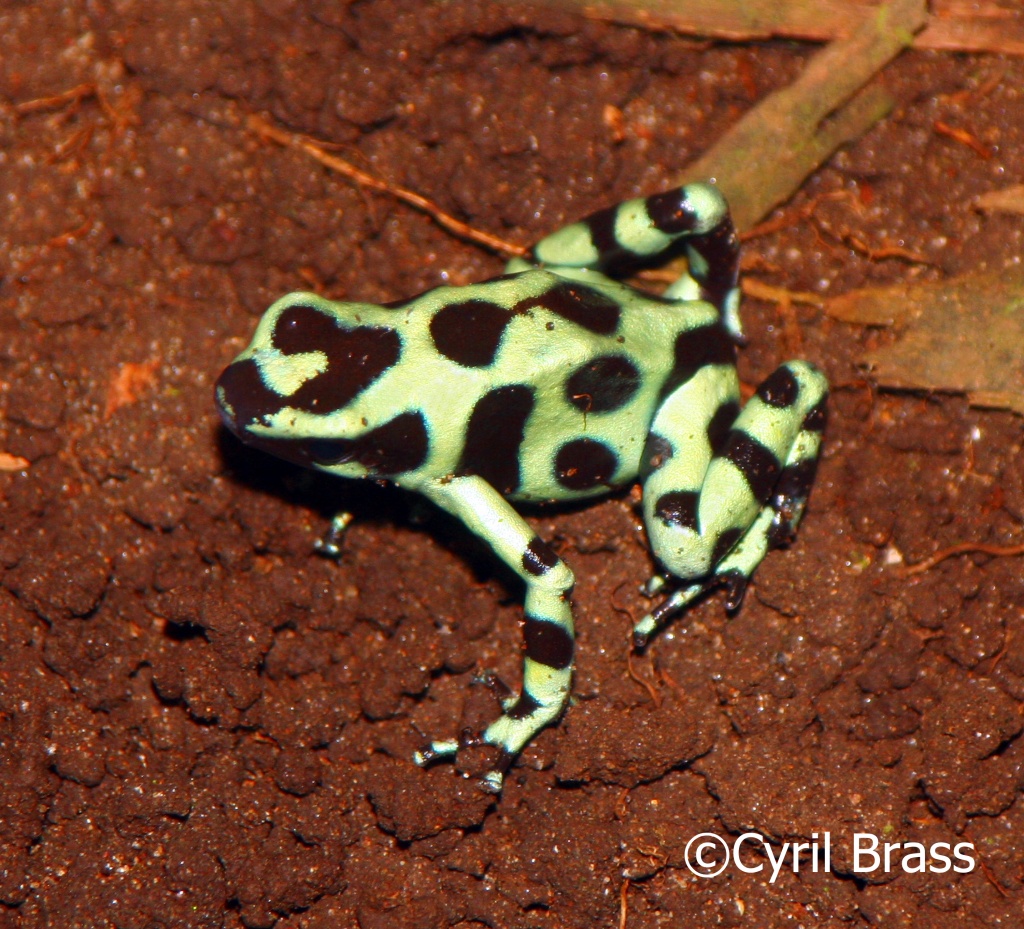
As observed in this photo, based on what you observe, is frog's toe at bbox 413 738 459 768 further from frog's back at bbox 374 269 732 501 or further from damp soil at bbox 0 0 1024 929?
frog's back at bbox 374 269 732 501

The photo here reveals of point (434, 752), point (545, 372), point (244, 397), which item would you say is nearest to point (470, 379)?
point (545, 372)

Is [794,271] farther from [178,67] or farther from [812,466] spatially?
[178,67]

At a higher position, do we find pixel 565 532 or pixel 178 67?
pixel 178 67

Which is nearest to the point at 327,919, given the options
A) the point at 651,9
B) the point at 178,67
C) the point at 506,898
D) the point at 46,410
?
the point at 506,898

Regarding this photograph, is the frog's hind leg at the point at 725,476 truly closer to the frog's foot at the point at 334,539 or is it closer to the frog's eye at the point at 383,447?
the frog's eye at the point at 383,447

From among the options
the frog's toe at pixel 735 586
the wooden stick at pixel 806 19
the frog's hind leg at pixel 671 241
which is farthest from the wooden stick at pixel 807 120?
the frog's toe at pixel 735 586

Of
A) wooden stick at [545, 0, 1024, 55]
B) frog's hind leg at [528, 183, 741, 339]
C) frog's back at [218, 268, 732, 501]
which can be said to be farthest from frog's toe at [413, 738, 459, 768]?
wooden stick at [545, 0, 1024, 55]
